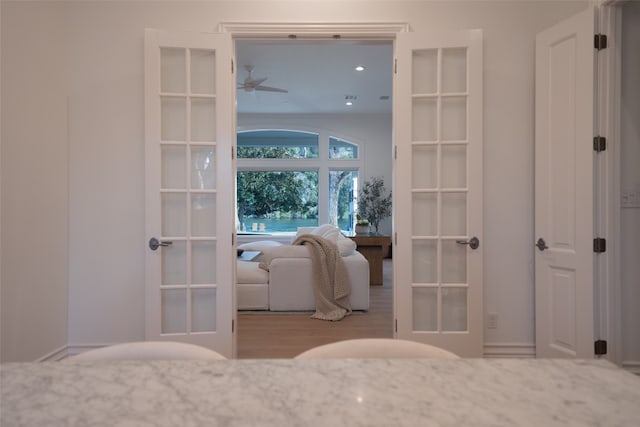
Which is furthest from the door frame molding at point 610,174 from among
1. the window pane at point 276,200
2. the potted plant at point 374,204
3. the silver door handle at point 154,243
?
the window pane at point 276,200

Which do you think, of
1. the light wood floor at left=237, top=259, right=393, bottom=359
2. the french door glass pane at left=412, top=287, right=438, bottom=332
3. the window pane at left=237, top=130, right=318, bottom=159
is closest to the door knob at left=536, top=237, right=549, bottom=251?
the french door glass pane at left=412, top=287, right=438, bottom=332

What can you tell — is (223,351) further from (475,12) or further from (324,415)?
(475,12)

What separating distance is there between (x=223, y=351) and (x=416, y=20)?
2.83 meters

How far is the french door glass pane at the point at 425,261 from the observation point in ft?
8.92

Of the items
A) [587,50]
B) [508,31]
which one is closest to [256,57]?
[508,31]

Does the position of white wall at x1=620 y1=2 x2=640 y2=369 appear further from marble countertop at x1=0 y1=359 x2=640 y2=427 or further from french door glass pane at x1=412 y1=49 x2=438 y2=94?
marble countertop at x1=0 y1=359 x2=640 y2=427

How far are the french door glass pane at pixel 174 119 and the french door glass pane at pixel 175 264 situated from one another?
781 mm

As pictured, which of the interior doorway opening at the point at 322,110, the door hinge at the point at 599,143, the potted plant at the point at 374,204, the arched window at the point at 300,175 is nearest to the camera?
the door hinge at the point at 599,143

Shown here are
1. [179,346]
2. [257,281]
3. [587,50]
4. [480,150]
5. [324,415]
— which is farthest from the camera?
[257,281]

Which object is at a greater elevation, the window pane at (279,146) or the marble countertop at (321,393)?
the window pane at (279,146)

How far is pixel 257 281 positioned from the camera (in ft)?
14.0

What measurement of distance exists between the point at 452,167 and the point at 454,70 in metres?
0.71

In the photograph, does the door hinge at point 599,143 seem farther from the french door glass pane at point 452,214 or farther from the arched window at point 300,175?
the arched window at point 300,175

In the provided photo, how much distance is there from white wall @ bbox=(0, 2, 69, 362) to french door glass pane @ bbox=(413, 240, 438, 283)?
2.60 m
